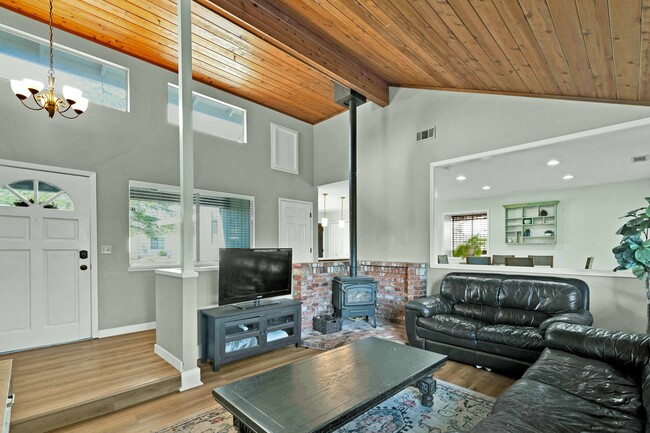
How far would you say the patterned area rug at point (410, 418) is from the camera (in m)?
2.21

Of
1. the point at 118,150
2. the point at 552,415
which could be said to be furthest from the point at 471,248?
the point at 118,150

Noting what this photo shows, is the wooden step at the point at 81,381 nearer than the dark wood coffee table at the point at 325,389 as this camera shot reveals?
No

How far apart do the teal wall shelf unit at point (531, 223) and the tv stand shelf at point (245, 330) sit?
6.12 metres

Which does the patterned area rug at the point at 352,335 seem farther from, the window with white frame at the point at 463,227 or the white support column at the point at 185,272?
the window with white frame at the point at 463,227

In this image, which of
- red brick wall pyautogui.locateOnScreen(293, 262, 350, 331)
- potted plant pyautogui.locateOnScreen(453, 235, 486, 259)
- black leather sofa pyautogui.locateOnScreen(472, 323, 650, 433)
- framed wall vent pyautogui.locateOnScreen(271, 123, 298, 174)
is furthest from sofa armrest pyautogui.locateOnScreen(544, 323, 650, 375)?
potted plant pyautogui.locateOnScreen(453, 235, 486, 259)

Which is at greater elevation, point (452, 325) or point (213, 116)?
point (213, 116)

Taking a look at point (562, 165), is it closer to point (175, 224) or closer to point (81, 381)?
point (175, 224)

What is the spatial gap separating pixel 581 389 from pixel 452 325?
1.48 metres

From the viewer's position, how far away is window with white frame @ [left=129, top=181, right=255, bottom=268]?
4457mm

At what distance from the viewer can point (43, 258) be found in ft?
12.0

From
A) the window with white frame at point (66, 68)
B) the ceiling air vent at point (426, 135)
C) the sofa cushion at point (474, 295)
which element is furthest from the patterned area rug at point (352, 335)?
the window with white frame at point (66, 68)

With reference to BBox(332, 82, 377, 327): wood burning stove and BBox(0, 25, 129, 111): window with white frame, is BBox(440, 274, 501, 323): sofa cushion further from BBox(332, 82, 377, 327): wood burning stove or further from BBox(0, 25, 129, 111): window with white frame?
BBox(0, 25, 129, 111): window with white frame

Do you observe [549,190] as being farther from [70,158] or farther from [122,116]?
[70,158]

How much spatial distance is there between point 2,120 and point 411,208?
17.7ft
